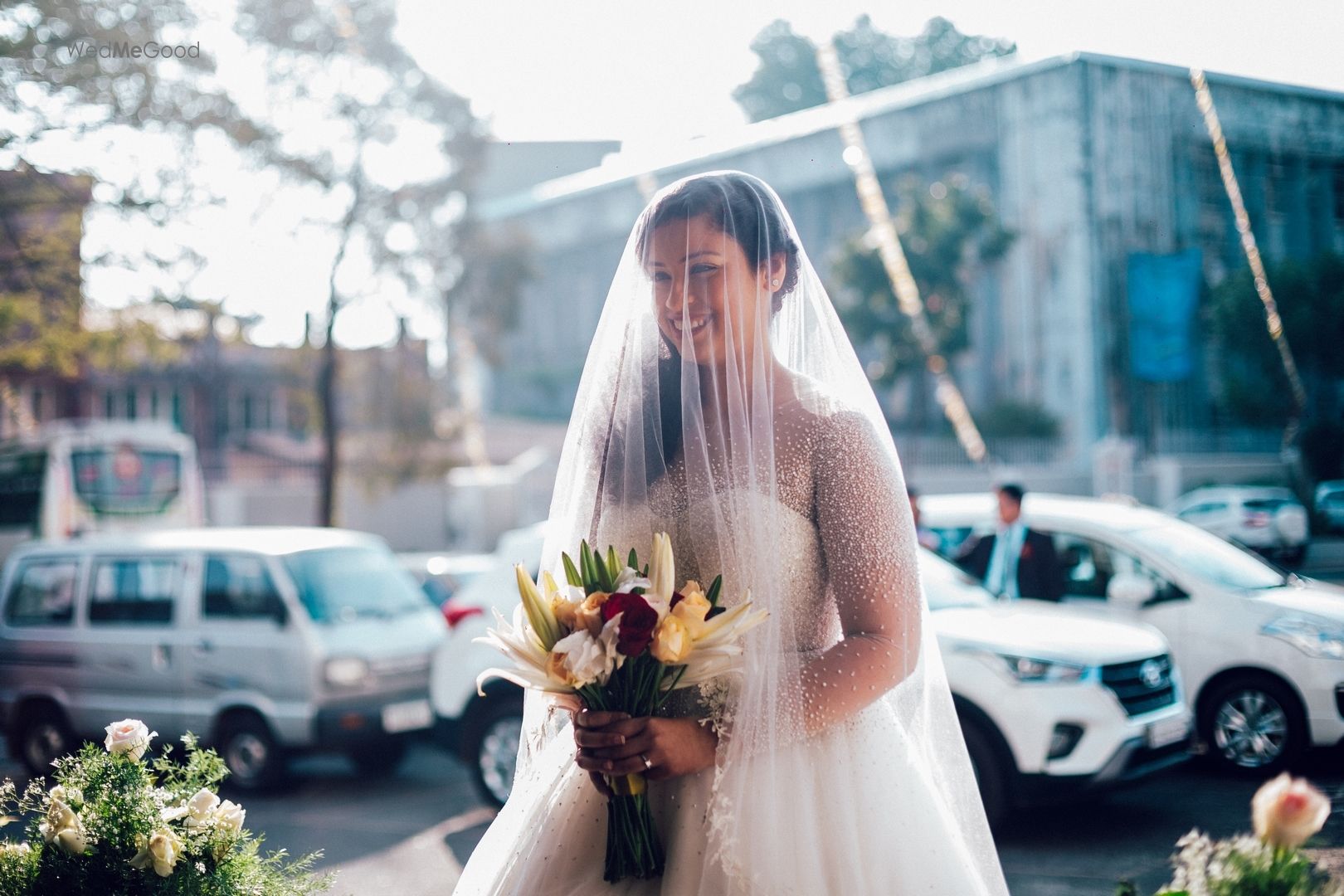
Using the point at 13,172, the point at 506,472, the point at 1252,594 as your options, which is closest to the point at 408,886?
the point at 1252,594

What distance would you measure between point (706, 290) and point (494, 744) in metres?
5.35

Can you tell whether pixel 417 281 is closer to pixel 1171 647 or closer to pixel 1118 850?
pixel 1171 647

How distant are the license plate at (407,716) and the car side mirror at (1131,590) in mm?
4316

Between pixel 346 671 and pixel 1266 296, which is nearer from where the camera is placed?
pixel 346 671

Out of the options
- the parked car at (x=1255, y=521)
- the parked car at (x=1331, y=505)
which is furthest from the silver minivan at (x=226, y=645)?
the parked car at (x=1331, y=505)

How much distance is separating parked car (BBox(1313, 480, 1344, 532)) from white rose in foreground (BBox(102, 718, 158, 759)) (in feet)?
76.9

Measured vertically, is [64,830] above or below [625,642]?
below

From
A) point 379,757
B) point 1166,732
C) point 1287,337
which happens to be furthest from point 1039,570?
point 1287,337

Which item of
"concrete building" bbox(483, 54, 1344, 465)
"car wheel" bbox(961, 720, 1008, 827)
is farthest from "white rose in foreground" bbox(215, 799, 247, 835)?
"concrete building" bbox(483, 54, 1344, 465)

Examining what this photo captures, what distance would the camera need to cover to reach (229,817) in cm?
246

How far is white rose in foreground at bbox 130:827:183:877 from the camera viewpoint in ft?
7.55

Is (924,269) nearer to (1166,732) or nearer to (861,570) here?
(1166,732)

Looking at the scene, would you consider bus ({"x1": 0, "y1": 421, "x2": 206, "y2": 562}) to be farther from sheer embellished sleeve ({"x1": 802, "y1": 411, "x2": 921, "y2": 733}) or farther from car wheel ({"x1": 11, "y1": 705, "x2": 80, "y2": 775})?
sheer embellished sleeve ({"x1": 802, "y1": 411, "x2": 921, "y2": 733})

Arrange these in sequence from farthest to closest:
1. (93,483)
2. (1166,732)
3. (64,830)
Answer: (93,483) < (1166,732) < (64,830)
